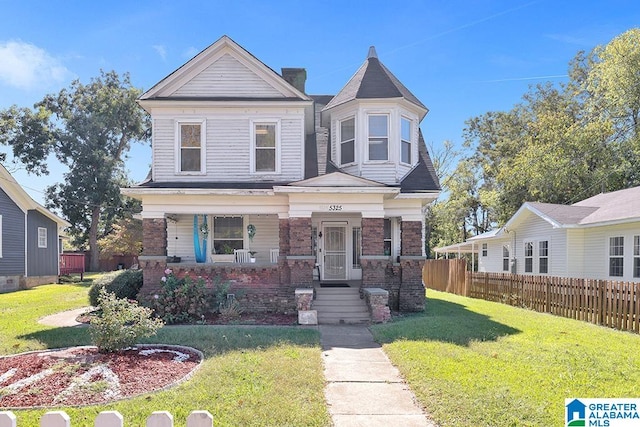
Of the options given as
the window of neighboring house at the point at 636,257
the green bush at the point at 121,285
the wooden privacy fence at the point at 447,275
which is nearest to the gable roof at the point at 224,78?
the green bush at the point at 121,285

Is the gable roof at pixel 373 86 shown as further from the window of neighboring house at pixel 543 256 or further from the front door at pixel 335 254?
the window of neighboring house at pixel 543 256

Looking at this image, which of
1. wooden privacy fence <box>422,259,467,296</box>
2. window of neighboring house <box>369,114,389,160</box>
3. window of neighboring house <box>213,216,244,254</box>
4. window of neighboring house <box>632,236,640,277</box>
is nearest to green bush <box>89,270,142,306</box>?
window of neighboring house <box>213,216,244,254</box>

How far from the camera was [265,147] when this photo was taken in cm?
1452

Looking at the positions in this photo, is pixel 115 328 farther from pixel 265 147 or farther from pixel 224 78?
pixel 224 78

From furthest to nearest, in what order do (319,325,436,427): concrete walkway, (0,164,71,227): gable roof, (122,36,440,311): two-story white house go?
(0,164,71,227): gable roof
(122,36,440,311): two-story white house
(319,325,436,427): concrete walkway

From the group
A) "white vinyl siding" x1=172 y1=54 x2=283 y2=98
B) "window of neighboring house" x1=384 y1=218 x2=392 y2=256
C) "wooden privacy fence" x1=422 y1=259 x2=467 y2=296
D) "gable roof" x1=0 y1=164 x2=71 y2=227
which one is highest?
"white vinyl siding" x1=172 y1=54 x2=283 y2=98

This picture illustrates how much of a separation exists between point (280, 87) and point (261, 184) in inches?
130

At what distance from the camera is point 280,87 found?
47.8 feet

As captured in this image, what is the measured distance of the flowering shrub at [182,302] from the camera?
11.8m

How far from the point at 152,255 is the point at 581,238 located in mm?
16092

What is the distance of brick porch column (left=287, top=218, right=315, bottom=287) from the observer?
512 inches

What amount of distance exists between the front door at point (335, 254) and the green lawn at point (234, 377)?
17.7 feet

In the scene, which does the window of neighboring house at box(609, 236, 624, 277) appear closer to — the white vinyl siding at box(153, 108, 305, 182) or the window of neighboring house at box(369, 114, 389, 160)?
the window of neighboring house at box(369, 114, 389, 160)

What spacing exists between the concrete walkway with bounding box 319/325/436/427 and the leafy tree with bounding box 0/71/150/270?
36321 mm
